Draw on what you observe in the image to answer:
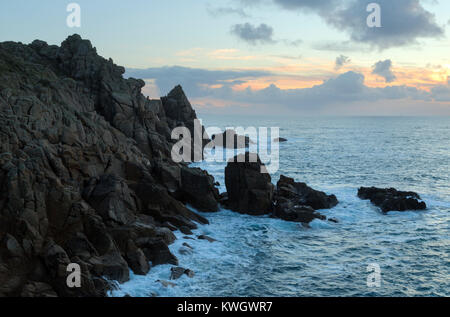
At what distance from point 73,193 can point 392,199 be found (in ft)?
120

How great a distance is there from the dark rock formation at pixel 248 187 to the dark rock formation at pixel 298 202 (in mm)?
1702

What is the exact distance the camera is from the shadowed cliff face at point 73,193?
27.3 m

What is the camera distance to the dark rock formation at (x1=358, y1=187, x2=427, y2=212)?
4950 cm

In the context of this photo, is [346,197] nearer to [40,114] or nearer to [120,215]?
[120,215]

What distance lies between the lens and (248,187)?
48656 mm

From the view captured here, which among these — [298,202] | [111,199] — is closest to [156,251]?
[111,199]

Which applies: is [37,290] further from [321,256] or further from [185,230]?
[321,256]

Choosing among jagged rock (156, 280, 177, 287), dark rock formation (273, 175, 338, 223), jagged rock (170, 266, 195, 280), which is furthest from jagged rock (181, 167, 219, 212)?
jagged rock (156, 280, 177, 287)

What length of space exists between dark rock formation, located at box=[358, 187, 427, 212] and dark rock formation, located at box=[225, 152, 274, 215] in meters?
13.9

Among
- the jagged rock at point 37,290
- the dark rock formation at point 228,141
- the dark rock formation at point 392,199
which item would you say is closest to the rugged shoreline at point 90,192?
the jagged rock at point 37,290

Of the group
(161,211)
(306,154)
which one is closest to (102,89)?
(161,211)
